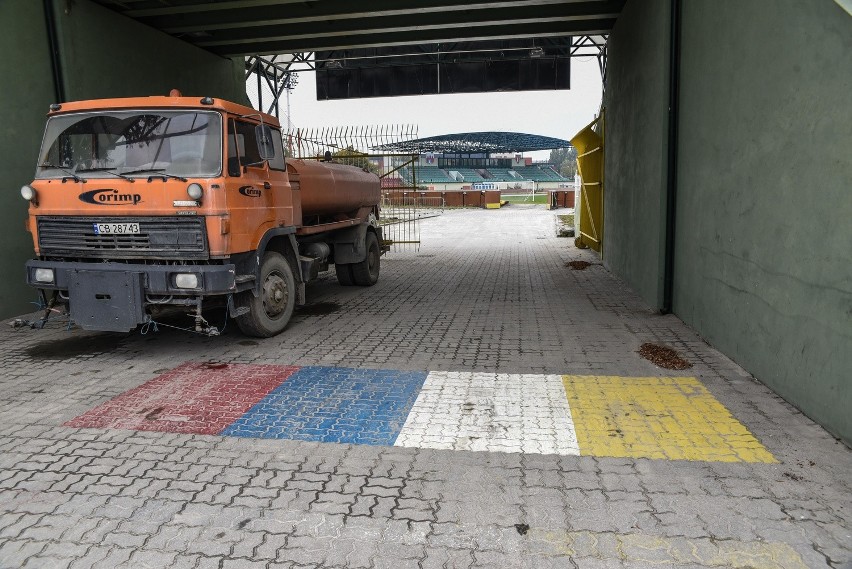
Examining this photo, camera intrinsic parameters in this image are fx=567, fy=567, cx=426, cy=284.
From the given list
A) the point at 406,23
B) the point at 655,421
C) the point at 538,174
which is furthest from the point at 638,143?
the point at 538,174

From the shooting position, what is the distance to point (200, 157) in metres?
6.18

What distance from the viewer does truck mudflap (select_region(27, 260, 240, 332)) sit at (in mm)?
6004

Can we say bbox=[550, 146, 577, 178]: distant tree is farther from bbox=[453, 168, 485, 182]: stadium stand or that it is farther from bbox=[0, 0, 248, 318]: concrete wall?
bbox=[0, 0, 248, 318]: concrete wall

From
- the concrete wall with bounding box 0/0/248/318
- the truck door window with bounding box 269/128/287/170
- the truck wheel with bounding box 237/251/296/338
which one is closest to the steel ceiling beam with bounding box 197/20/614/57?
the concrete wall with bounding box 0/0/248/318

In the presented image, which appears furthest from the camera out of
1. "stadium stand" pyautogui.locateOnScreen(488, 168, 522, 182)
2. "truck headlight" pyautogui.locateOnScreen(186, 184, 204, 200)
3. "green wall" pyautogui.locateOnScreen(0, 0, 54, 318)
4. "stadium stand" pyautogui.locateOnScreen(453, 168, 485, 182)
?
"stadium stand" pyautogui.locateOnScreen(488, 168, 522, 182)

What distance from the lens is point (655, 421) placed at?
4.51m

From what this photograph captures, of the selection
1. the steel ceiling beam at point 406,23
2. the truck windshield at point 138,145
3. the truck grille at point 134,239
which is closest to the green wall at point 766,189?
the steel ceiling beam at point 406,23

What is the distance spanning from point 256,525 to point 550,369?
3.57m

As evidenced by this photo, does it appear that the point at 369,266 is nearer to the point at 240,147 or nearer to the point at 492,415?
the point at 240,147

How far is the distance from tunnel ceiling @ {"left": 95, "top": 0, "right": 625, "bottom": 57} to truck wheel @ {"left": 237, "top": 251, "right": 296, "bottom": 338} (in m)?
5.65

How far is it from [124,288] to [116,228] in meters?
0.66

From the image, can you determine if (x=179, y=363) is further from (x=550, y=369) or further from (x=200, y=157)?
(x=550, y=369)

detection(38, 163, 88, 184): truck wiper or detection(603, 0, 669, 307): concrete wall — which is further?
detection(603, 0, 669, 307): concrete wall

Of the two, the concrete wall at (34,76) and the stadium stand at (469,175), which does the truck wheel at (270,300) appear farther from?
the stadium stand at (469,175)
